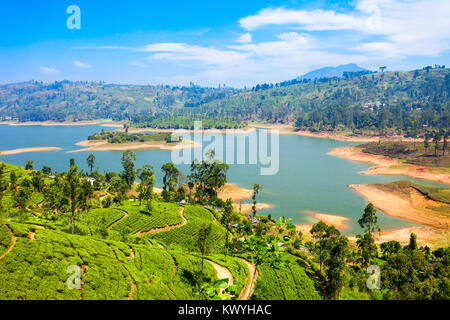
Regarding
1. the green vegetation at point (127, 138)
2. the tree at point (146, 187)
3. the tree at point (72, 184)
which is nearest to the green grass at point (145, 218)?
the tree at point (146, 187)

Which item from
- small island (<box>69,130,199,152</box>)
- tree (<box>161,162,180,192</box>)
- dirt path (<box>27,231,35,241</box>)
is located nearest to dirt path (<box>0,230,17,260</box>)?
dirt path (<box>27,231,35,241</box>)

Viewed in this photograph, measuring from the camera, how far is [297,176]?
95062mm

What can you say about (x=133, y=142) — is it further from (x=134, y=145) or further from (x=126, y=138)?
(x=134, y=145)

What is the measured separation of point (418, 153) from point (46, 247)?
131 m

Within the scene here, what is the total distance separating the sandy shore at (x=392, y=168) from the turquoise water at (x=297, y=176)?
444cm

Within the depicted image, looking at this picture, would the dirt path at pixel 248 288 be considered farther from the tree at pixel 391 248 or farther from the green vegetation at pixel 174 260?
the tree at pixel 391 248

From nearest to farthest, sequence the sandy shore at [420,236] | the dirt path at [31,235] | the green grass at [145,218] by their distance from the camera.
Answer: the dirt path at [31,235]
the green grass at [145,218]
the sandy shore at [420,236]

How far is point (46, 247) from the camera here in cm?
2261

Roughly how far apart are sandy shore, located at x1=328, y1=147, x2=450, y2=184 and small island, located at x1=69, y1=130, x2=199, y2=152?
264ft

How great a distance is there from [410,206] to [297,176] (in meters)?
33.8

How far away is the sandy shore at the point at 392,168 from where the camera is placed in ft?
303
